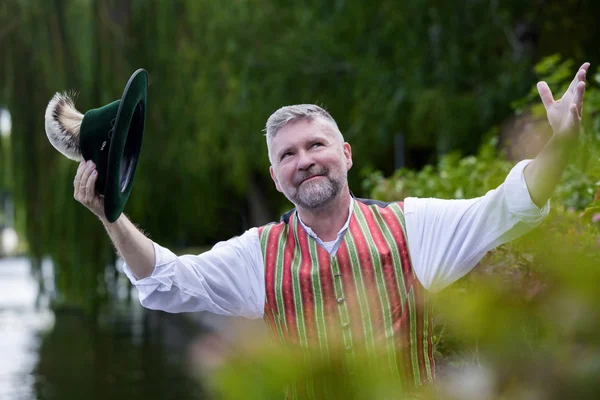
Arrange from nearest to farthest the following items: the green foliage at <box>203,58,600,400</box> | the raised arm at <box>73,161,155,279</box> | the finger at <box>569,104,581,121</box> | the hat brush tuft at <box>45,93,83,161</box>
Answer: the green foliage at <box>203,58,600,400</box> → the finger at <box>569,104,581,121</box> → the raised arm at <box>73,161,155,279</box> → the hat brush tuft at <box>45,93,83,161</box>

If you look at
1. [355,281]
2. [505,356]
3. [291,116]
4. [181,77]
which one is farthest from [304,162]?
[181,77]

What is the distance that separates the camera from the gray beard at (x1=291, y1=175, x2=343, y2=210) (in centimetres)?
245

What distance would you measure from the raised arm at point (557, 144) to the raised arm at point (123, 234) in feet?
3.13

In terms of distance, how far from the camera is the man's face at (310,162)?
2465 millimetres

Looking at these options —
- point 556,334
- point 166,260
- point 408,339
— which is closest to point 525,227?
point 408,339

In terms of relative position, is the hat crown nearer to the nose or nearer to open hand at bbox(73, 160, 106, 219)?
open hand at bbox(73, 160, 106, 219)

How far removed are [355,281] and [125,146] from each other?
0.78 metres

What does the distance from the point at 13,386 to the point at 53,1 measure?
399 centimetres

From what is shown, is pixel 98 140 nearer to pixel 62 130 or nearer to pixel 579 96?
pixel 62 130

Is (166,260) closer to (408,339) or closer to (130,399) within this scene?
(408,339)

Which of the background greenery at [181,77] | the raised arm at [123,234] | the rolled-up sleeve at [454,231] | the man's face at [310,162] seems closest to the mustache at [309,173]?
the man's face at [310,162]

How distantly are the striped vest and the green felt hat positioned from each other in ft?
1.34

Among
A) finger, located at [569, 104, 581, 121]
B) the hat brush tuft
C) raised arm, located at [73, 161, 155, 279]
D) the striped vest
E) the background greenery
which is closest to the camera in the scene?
finger, located at [569, 104, 581, 121]

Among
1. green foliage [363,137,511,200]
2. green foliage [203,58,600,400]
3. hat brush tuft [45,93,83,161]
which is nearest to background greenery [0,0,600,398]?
green foliage [363,137,511,200]
